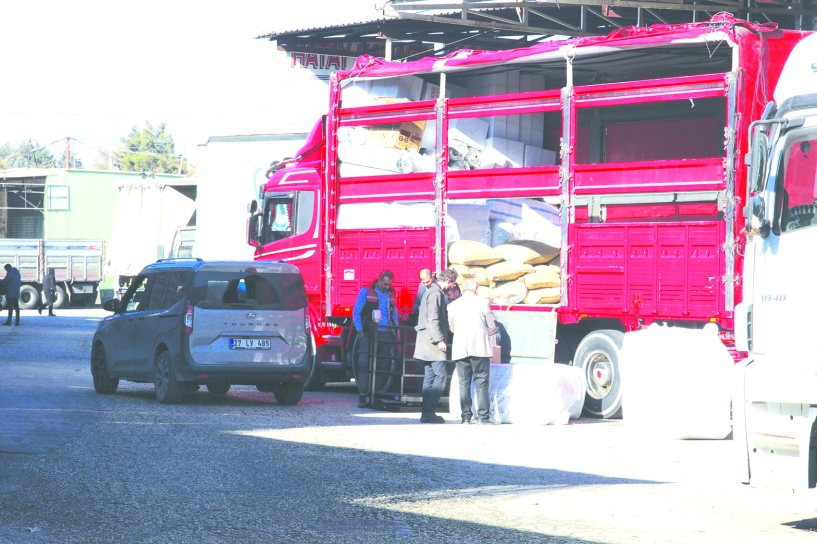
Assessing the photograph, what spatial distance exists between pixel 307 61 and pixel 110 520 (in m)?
25.5

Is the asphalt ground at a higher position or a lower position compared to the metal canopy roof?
lower

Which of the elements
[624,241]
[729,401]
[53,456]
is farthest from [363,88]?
[53,456]

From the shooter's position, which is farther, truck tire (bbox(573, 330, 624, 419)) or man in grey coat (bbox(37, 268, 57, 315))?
man in grey coat (bbox(37, 268, 57, 315))

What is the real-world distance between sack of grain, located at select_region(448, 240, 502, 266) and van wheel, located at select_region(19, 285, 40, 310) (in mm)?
35187

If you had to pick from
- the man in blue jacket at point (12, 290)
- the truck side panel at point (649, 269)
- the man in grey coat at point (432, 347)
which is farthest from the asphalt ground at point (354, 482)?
the man in blue jacket at point (12, 290)

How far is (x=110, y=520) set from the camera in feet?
23.9

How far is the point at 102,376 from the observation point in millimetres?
16281

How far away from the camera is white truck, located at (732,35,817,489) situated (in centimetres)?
729

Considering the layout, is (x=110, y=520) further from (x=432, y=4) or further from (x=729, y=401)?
(x=432, y=4)

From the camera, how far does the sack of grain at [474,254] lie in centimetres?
1506

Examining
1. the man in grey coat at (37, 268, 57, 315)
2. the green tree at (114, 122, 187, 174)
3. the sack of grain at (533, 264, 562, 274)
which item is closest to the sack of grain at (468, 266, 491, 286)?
the sack of grain at (533, 264, 562, 274)

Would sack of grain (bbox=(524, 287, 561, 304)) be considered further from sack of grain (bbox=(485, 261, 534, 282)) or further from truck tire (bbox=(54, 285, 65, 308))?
truck tire (bbox=(54, 285, 65, 308))

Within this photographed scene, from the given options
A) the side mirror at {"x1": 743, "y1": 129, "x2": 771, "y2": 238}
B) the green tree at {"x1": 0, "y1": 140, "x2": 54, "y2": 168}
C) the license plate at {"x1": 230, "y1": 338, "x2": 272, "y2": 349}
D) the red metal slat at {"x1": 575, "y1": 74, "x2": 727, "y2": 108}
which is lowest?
the license plate at {"x1": 230, "y1": 338, "x2": 272, "y2": 349}

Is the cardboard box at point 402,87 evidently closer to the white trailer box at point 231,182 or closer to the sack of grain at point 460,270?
the sack of grain at point 460,270
